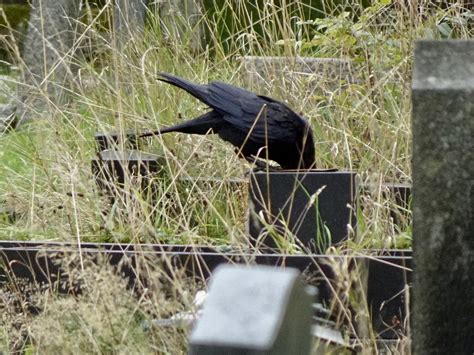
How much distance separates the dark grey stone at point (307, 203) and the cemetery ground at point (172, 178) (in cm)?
10

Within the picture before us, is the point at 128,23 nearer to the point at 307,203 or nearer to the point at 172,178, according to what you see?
the point at 172,178

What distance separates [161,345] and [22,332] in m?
0.75

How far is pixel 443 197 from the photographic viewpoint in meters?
2.56

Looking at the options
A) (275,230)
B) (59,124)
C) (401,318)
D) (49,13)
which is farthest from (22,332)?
(49,13)

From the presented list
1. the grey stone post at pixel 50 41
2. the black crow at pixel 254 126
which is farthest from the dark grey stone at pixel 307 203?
the grey stone post at pixel 50 41

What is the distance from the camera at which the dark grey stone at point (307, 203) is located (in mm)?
4383

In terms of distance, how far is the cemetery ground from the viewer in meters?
3.43

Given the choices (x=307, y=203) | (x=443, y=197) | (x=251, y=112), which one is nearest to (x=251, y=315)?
(x=443, y=197)

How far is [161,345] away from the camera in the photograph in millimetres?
3389

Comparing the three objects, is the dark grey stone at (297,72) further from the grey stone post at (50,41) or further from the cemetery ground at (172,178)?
the grey stone post at (50,41)

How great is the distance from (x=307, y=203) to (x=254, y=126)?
67cm

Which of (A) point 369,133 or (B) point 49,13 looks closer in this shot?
(A) point 369,133

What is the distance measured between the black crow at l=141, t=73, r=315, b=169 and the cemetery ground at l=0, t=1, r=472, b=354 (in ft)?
0.68

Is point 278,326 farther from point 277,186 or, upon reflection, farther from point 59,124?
point 59,124
